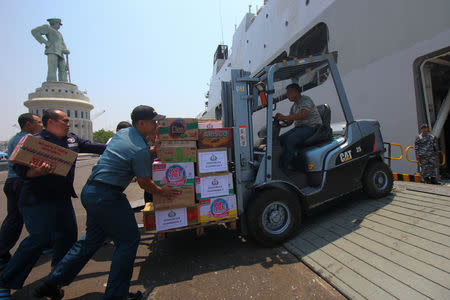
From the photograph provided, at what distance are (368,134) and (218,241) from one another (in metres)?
2.98

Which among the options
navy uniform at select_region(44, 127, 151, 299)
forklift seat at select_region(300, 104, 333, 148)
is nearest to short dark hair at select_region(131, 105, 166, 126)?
navy uniform at select_region(44, 127, 151, 299)

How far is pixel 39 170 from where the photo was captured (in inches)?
81.7

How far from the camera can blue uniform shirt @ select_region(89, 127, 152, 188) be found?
2014mm

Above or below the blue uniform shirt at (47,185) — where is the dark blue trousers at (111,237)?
below

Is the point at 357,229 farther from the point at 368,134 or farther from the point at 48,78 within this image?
the point at 48,78

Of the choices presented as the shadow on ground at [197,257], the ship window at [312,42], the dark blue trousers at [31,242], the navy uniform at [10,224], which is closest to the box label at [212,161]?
the shadow on ground at [197,257]

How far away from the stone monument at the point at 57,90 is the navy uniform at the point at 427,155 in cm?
6571

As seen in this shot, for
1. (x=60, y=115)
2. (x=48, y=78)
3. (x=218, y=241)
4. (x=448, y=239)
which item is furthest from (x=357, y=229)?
(x=48, y=78)

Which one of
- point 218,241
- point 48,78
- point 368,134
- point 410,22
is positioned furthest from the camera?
point 48,78

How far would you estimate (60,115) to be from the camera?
2.47 m

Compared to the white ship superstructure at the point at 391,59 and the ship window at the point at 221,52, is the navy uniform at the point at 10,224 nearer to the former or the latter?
the white ship superstructure at the point at 391,59

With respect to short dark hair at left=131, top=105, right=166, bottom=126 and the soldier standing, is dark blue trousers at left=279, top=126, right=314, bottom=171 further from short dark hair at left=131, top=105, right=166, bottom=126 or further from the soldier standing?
the soldier standing

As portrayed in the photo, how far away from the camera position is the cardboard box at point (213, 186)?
8.55ft

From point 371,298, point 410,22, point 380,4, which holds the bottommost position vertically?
point 371,298
